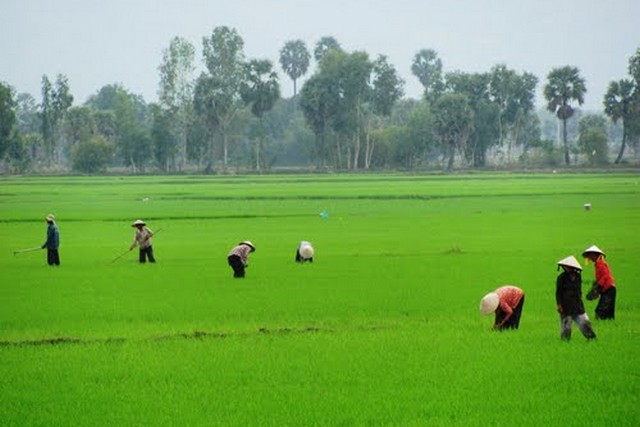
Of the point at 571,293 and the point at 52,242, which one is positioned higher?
the point at 571,293

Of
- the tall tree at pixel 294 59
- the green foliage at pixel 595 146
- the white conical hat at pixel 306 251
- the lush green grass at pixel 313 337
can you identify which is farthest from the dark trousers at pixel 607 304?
the tall tree at pixel 294 59

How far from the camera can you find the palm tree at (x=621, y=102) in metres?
124

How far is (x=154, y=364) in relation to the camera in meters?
15.3

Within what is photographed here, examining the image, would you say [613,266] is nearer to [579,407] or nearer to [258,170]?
[579,407]

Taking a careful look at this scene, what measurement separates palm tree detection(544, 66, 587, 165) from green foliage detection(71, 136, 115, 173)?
50369 mm

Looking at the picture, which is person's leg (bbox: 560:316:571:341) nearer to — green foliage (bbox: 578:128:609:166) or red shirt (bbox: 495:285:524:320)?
red shirt (bbox: 495:285:524:320)

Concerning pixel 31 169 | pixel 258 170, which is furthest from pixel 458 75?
pixel 31 169

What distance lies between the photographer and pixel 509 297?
17.4 m

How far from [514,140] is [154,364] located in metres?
129

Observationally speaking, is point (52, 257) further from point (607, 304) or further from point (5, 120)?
point (5, 120)

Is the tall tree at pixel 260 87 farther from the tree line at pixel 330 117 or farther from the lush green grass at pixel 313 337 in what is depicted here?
the lush green grass at pixel 313 337

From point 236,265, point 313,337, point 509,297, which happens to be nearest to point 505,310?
point 509,297

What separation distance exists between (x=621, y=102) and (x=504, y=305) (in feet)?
369

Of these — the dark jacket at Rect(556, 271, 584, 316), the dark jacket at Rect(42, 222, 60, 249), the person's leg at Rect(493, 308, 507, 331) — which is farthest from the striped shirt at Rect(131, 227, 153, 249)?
the dark jacket at Rect(556, 271, 584, 316)
